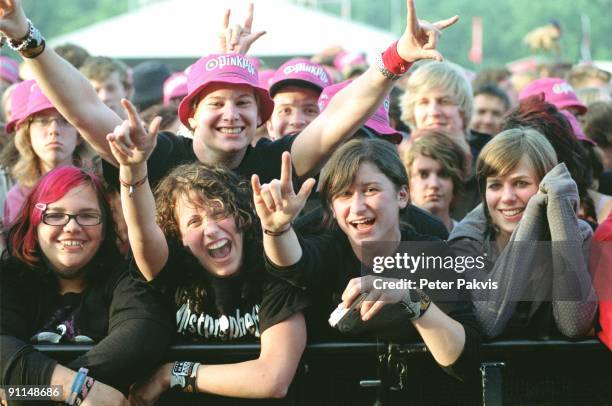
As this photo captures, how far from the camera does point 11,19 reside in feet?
12.9

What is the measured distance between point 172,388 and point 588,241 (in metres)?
1.71

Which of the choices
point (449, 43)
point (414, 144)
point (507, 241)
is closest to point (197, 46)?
point (414, 144)

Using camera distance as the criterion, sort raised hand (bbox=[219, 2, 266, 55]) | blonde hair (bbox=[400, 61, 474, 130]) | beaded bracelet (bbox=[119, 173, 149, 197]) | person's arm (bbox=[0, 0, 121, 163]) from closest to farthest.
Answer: beaded bracelet (bbox=[119, 173, 149, 197]), person's arm (bbox=[0, 0, 121, 163]), raised hand (bbox=[219, 2, 266, 55]), blonde hair (bbox=[400, 61, 474, 130])

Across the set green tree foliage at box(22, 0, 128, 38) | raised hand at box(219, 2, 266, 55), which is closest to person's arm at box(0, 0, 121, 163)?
raised hand at box(219, 2, 266, 55)

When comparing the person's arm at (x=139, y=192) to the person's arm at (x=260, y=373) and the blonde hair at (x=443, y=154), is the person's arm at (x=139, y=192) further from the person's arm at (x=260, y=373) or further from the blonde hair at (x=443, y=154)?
the blonde hair at (x=443, y=154)

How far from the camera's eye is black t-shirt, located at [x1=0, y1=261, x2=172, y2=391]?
3.76 metres

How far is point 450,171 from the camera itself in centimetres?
575

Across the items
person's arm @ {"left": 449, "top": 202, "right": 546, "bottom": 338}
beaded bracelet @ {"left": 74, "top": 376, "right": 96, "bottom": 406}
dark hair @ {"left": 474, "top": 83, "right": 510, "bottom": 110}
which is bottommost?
beaded bracelet @ {"left": 74, "top": 376, "right": 96, "bottom": 406}

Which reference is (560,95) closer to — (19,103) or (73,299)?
(19,103)

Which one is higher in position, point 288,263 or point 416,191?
point 416,191

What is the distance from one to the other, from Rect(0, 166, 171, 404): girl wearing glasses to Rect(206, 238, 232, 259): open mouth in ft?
0.89

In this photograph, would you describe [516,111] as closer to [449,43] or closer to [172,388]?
[172,388]

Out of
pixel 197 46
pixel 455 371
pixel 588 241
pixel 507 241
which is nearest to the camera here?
pixel 455 371

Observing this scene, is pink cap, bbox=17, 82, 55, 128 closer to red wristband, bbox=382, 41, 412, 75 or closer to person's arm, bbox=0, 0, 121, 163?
person's arm, bbox=0, 0, 121, 163
